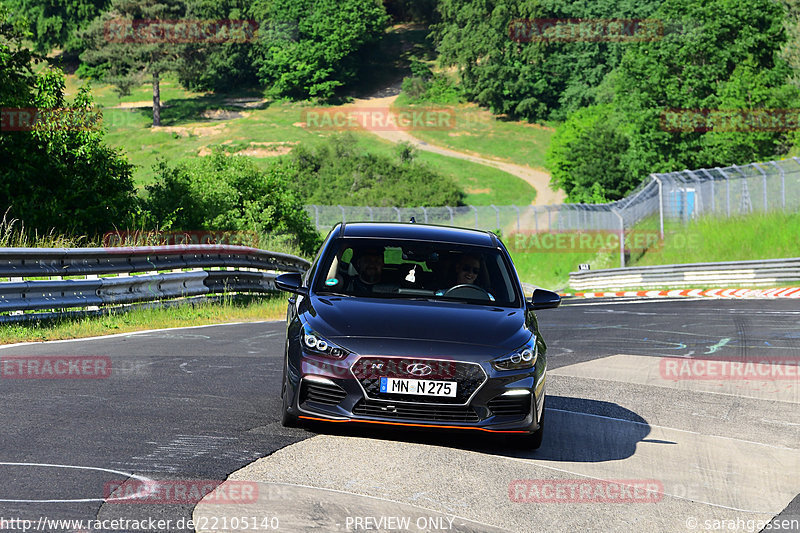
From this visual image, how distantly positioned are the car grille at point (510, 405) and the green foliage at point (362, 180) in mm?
72247

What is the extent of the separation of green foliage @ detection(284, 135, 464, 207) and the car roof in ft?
230

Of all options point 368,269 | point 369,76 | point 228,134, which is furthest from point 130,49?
point 368,269

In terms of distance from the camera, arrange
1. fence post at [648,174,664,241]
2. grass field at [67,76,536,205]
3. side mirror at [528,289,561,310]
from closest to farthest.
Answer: side mirror at [528,289,561,310]
fence post at [648,174,664,241]
grass field at [67,76,536,205]

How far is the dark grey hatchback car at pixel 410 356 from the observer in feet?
22.2

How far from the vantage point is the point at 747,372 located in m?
12.2

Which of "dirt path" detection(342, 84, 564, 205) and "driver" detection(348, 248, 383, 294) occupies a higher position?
"driver" detection(348, 248, 383, 294)

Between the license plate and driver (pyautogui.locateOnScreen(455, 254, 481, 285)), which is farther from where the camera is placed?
driver (pyautogui.locateOnScreen(455, 254, 481, 285))

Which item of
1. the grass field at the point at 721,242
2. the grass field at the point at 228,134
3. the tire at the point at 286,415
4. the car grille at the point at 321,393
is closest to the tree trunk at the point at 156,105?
the grass field at the point at 228,134

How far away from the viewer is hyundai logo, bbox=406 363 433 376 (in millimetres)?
6762

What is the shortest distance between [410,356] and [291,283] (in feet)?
5.66

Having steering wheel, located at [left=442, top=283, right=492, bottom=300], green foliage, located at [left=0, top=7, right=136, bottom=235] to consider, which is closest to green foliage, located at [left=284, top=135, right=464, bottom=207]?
green foliage, located at [left=0, top=7, right=136, bottom=235]

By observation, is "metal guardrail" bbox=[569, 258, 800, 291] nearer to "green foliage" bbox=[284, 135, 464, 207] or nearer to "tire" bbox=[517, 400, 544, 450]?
"tire" bbox=[517, 400, 544, 450]

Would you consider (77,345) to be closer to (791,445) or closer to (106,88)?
(791,445)

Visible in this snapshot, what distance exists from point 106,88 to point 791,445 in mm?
136868
